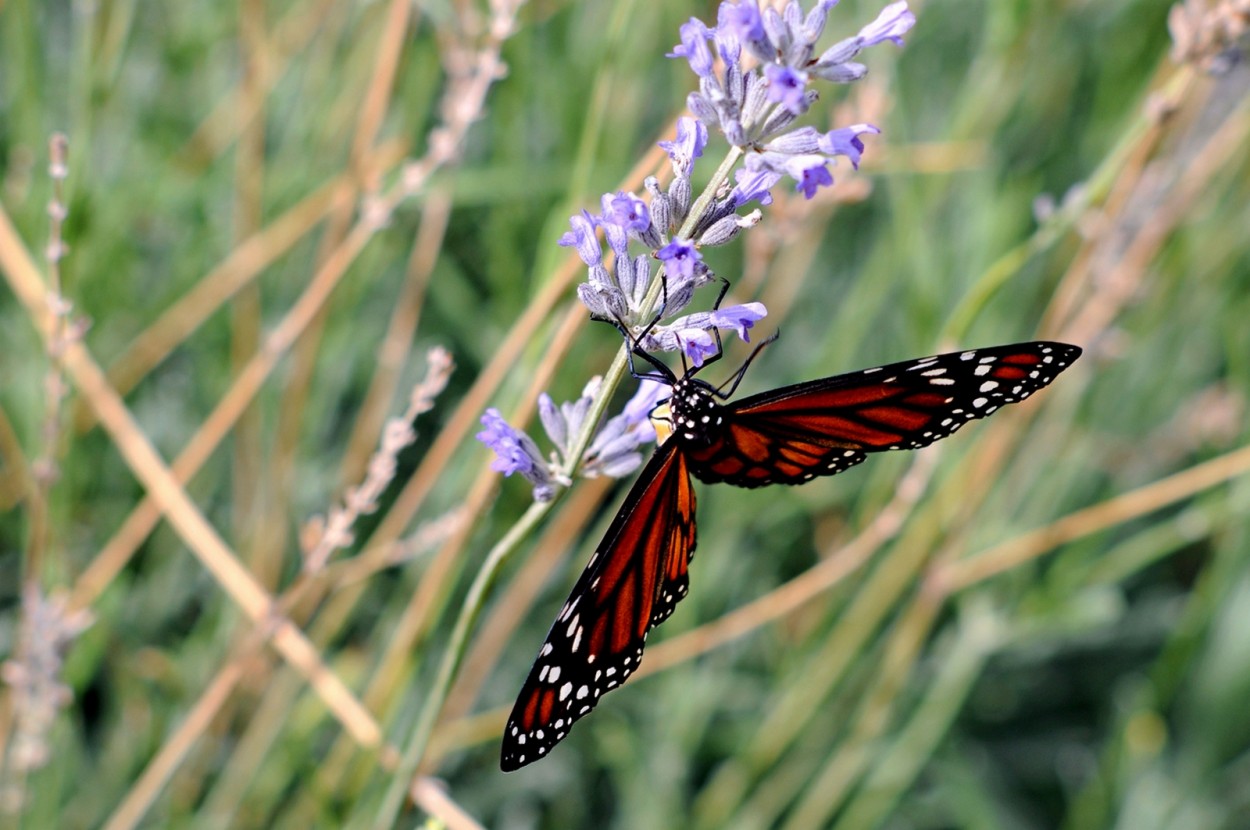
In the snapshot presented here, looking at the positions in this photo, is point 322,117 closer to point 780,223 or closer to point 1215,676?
point 780,223

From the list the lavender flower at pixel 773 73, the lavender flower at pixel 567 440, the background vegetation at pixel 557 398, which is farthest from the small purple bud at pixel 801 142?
the background vegetation at pixel 557 398

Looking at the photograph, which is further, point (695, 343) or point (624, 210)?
point (695, 343)

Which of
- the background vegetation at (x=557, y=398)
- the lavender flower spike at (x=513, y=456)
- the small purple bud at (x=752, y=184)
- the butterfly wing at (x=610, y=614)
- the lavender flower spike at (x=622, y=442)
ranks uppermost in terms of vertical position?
the background vegetation at (x=557, y=398)

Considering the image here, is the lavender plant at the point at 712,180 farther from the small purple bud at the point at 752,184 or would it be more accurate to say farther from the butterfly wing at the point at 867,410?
the butterfly wing at the point at 867,410

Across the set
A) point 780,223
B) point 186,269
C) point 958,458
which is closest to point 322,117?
point 186,269

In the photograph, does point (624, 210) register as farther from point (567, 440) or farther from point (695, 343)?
point (567, 440)

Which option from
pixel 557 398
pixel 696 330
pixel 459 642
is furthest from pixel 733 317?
pixel 557 398
